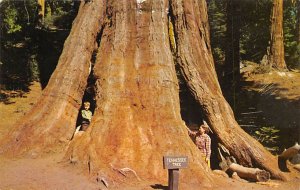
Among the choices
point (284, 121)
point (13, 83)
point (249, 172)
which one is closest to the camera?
point (249, 172)

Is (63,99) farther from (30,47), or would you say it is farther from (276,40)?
(276,40)

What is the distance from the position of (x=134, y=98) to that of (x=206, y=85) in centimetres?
238

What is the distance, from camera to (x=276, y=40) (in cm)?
1966

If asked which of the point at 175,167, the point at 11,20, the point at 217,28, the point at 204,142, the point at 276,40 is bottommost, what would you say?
the point at 204,142

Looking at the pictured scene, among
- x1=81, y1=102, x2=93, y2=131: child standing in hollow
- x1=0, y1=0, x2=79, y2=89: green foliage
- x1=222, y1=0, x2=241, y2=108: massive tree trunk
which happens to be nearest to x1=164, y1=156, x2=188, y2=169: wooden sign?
x1=81, y1=102, x2=93, y2=131: child standing in hollow

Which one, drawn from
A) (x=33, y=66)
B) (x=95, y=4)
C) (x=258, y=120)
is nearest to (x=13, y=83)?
(x=33, y=66)

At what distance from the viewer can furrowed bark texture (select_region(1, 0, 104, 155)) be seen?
9.63 metres

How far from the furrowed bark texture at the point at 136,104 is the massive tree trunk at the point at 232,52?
28.0 ft

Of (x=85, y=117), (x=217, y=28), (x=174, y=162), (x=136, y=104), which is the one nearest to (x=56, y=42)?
(x=217, y=28)

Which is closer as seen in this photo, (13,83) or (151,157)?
(151,157)

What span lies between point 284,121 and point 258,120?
1097 millimetres

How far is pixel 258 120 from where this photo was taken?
15781 millimetres

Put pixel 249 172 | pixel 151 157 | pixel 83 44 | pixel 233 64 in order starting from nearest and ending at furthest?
1. pixel 151 157
2. pixel 249 172
3. pixel 83 44
4. pixel 233 64

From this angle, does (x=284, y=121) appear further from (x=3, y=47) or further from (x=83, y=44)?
(x=3, y=47)
